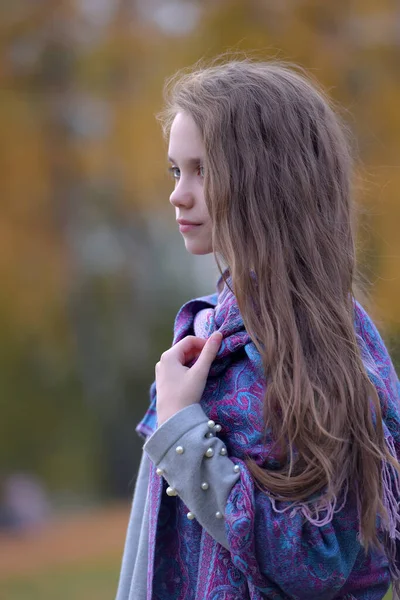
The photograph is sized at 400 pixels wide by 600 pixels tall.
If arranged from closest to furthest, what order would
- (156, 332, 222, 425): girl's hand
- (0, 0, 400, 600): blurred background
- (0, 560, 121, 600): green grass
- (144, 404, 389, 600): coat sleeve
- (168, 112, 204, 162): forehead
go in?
(144, 404, 389, 600): coat sleeve < (156, 332, 222, 425): girl's hand < (168, 112, 204, 162): forehead < (0, 560, 121, 600): green grass < (0, 0, 400, 600): blurred background

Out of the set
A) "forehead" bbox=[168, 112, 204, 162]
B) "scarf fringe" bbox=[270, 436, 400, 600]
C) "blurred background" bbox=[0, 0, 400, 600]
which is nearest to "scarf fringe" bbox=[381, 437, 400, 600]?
"scarf fringe" bbox=[270, 436, 400, 600]

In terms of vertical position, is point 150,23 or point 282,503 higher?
point 150,23

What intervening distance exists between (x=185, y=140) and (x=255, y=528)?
79 cm

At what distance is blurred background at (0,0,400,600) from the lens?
6.54 metres

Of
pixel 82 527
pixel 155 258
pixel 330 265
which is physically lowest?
pixel 82 527

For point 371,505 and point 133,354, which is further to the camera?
point 133,354

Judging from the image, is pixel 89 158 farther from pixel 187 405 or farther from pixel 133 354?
pixel 187 405

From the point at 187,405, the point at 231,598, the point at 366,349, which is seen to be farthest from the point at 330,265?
the point at 231,598

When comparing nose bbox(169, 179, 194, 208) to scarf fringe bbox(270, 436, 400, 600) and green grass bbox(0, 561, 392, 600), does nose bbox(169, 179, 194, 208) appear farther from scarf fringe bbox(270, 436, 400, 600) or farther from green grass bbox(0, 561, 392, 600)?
green grass bbox(0, 561, 392, 600)

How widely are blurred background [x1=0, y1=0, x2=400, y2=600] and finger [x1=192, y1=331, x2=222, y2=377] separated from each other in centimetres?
461

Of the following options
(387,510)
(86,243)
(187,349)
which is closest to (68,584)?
(86,243)

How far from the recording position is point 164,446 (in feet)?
5.28

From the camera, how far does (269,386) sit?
1.59 m

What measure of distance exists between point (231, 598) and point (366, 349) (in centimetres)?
56
